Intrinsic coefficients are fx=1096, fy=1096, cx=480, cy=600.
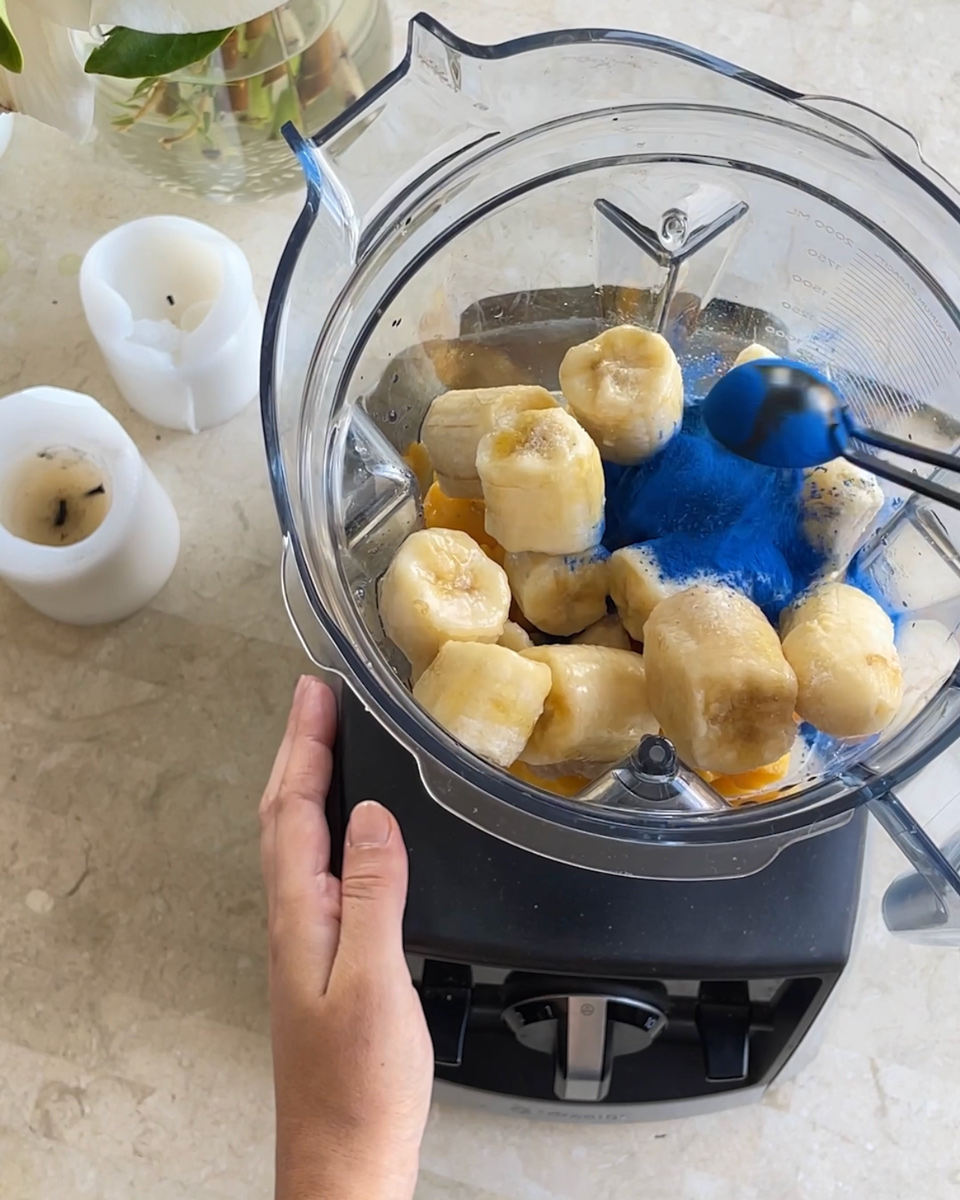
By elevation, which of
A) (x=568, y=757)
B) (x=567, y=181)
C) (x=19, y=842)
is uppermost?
(x=567, y=181)

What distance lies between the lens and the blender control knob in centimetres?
51

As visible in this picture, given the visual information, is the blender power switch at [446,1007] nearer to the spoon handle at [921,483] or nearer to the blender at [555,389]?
the blender at [555,389]

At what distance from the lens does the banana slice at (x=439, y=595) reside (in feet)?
1.55

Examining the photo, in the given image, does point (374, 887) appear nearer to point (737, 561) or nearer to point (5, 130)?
point (737, 561)

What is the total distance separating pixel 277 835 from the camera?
56cm

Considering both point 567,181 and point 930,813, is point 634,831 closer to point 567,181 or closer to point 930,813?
point 930,813

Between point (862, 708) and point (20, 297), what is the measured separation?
61cm

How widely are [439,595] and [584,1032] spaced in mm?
229

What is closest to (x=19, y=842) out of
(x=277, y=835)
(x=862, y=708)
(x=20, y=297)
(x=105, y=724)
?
(x=105, y=724)

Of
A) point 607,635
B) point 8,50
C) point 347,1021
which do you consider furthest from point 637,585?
point 8,50

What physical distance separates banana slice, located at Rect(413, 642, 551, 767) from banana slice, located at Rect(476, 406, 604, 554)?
66mm

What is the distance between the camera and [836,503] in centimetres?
51

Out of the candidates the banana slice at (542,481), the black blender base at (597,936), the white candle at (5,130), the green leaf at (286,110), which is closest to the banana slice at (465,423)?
the banana slice at (542,481)

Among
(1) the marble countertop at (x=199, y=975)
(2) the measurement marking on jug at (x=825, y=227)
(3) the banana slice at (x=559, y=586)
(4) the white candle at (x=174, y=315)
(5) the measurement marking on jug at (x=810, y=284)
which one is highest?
(2) the measurement marking on jug at (x=825, y=227)
